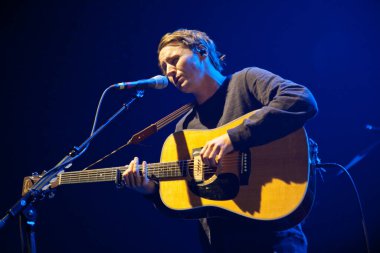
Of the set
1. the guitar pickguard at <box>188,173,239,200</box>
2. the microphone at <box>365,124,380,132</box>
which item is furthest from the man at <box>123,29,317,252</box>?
the microphone at <box>365,124,380,132</box>

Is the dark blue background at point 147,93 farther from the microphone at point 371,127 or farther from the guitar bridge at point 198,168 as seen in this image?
the guitar bridge at point 198,168

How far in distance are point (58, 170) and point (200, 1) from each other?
2896 mm

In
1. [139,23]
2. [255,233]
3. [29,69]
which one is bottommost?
[255,233]

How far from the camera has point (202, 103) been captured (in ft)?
9.48

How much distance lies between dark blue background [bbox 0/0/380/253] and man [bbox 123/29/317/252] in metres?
1.59

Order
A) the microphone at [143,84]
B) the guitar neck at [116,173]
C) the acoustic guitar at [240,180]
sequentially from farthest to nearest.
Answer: the microphone at [143,84] → the guitar neck at [116,173] → the acoustic guitar at [240,180]

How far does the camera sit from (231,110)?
257 centimetres

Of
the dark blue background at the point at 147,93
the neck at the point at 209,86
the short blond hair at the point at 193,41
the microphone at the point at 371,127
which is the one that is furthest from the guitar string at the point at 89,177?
the microphone at the point at 371,127

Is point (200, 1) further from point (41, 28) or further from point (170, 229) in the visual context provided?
point (170, 229)

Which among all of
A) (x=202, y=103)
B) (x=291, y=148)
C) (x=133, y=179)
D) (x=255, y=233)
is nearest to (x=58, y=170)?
(x=133, y=179)

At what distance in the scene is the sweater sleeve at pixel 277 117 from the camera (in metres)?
2.15

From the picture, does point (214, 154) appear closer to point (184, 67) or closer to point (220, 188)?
point (220, 188)

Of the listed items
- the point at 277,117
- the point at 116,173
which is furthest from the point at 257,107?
the point at 116,173

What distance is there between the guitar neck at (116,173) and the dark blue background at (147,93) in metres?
1.55
